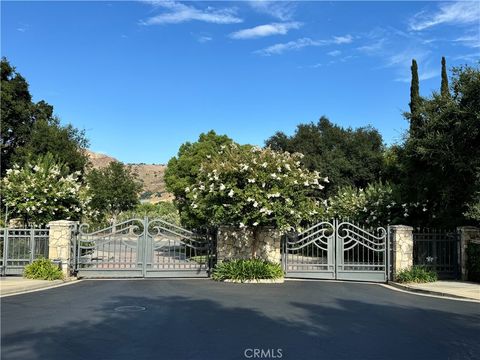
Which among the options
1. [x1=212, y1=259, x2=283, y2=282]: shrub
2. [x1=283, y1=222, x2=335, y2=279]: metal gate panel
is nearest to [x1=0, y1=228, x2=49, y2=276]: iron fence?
[x1=212, y1=259, x2=283, y2=282]: shrub

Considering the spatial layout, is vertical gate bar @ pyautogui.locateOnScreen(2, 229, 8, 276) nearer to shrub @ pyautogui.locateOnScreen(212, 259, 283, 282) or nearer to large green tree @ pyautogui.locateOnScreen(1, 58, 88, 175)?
shrub @ pyautogui.locateOnScreen(212, 259, 283, 282)

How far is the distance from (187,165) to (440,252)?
1653cm

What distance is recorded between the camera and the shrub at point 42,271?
15.0 m

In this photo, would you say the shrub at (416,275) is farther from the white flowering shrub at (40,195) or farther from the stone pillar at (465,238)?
the white flowering shrub at (40,195)

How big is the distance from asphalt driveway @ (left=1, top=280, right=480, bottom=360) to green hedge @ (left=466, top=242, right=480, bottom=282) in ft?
13.6

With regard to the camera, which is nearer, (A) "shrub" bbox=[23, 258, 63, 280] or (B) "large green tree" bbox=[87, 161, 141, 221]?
(A) "shrub" bbox=[23, 258, 63, 280]

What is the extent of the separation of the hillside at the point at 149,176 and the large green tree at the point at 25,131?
5145 centimetres

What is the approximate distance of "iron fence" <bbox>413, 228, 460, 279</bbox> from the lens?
1689 centimetres

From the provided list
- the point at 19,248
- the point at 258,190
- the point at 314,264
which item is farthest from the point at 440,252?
the point at 19,248

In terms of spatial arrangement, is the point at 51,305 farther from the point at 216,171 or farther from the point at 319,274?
the point at 319,274

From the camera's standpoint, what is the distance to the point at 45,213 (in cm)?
1995

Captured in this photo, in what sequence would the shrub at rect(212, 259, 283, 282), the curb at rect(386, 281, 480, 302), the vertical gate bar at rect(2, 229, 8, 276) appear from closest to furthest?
the curb at rect(386, 281, 480, 302) < the shrub at rect(212, 259, 283, 282) < the vertical gate bar at rect(2, 229, 8, 276)

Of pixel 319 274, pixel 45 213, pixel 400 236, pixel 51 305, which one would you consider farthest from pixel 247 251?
pixel 45 213

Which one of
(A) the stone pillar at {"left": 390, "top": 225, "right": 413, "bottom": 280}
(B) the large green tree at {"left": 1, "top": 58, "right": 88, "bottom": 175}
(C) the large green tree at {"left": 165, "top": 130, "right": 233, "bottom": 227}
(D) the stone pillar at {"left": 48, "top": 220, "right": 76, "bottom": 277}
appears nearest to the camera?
(D) the stone pillar at {"left": 48, "top": 220, "right": 76, "bottom": 277}
